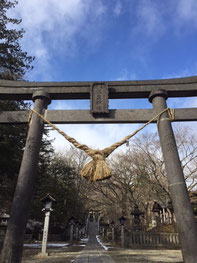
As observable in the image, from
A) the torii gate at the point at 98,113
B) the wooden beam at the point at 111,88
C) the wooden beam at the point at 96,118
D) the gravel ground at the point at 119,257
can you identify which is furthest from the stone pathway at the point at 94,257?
the wooden beam at the point at 111,88

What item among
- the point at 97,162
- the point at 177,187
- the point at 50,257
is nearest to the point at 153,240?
the point at 50,257

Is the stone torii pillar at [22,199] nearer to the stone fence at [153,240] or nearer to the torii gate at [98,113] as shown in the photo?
the torii gate at [98,113]

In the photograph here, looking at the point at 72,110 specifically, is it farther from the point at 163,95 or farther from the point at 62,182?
the point at 62,182

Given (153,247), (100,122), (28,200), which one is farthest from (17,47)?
(153,247)

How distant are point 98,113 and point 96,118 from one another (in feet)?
0.38

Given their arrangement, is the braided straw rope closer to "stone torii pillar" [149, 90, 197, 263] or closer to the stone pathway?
"stone torii pillar" [149, 90, 197, 263]

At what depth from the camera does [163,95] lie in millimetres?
3887

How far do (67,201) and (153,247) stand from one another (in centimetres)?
1029

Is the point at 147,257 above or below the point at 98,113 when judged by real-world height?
below

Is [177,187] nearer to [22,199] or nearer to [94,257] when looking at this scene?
[22,199]

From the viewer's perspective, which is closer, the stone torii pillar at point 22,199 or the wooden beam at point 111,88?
the stone torii pillar at point 22,199

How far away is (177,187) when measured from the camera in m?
3.02

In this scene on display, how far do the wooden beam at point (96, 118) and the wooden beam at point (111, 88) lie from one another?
45 centimetres

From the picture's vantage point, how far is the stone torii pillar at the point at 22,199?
2.69 metres
